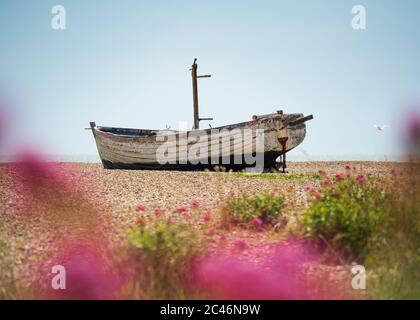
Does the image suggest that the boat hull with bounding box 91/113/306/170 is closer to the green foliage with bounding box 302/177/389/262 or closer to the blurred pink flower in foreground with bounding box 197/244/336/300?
the green foliage with bounding box 302/177/389/262

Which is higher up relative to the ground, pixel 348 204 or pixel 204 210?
pixel 348 204

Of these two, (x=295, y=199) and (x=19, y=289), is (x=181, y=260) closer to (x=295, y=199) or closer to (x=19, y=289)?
(x=19, y=289)

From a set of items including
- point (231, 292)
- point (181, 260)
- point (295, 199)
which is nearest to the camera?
point (231, 292)

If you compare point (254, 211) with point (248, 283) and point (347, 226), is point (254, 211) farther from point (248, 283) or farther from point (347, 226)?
point (248, 283)

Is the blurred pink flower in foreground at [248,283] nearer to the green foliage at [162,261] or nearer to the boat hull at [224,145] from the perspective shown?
the green foliage at [162,261]

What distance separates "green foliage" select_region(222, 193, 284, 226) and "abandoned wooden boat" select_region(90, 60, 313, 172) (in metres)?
11.2

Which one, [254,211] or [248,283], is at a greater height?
[248,283]

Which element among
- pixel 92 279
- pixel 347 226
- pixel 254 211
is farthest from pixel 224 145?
pixel 92 279

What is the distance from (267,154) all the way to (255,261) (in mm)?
14549

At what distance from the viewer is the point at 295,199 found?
7727 millimetres

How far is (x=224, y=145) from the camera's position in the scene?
57.7ft

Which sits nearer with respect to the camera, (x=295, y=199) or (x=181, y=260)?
(x=181, y=260)

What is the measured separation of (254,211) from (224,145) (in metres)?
12.1
